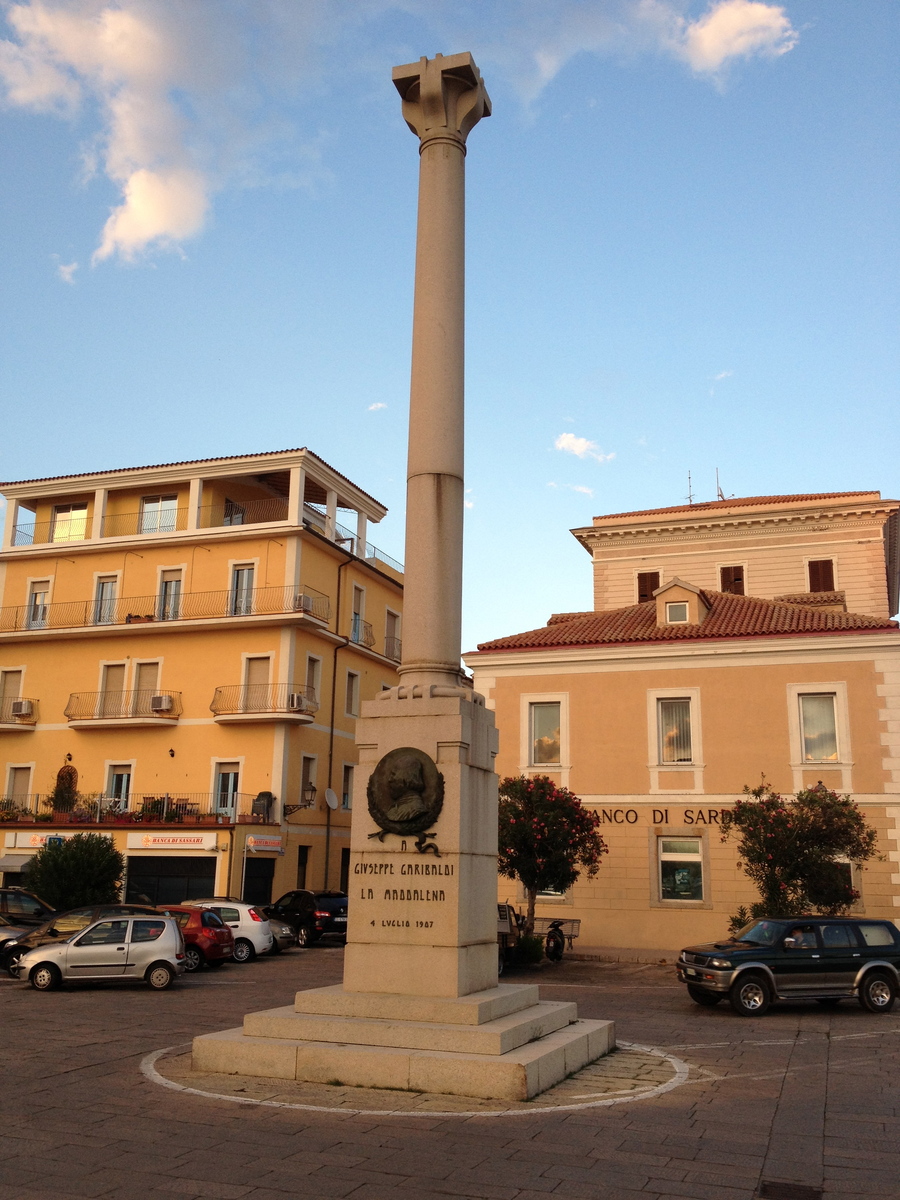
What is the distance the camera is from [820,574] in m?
38.5

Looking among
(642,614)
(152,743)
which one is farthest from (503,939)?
(152,743)

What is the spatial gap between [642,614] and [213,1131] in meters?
25.9

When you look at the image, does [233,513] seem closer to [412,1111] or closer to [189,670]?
[189,670]

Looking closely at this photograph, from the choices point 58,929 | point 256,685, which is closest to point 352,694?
point 256,685

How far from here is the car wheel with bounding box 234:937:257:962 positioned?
26156 mm

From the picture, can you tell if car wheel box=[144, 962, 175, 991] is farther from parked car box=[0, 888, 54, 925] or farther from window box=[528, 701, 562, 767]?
window box=[528, 701, 562, 767]

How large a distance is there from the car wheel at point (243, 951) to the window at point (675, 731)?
11.9m

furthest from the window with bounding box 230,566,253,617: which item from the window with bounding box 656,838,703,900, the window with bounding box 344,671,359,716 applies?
the window with bounding box 656,838,703,900

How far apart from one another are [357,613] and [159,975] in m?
25.1

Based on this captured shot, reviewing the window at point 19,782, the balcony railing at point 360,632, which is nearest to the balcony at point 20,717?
the window at point 19,782

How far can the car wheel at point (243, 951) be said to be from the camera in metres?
26.2

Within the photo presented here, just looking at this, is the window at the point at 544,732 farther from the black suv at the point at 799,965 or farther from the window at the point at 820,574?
the window at the point at 820,574

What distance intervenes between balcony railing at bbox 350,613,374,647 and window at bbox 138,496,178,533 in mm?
8240

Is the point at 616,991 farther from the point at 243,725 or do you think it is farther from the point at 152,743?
the point at 152,743
